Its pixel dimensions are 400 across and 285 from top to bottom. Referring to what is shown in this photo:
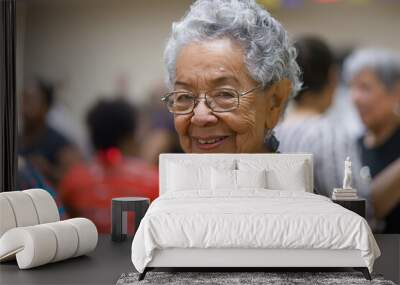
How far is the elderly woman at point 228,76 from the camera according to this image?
697 centimetres

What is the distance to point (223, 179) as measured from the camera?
6.34 m

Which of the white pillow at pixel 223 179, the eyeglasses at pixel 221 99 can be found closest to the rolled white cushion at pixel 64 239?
the white pillow at pixel 223 179

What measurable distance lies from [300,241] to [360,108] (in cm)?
275

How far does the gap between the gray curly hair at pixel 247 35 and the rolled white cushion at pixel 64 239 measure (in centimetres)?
227

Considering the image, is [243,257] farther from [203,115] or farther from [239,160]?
[203,115]

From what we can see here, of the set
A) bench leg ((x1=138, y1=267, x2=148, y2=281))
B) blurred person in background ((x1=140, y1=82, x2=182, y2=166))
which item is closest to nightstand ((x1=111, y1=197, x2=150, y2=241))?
blurred person in background ((x1=140, y1=82, x2=182, y2=166))

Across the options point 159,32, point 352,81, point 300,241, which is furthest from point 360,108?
point 300,241

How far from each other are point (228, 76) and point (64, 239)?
2.54m

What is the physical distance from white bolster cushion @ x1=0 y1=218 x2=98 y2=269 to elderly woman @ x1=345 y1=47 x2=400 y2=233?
326 centimetres

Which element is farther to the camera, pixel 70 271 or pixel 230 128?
pixel 230 128

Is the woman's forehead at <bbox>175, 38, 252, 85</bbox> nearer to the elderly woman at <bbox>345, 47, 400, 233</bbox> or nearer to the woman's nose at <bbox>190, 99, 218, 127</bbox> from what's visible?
the woman's nose at <bbox>190, 99, 218, 127</bbox>

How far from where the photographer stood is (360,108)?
7.11 m

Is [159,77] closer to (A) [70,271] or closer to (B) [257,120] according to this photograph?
(B) [257,120]

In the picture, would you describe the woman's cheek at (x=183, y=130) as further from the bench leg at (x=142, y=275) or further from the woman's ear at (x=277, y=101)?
the bench leg at (x=142, y=275)
